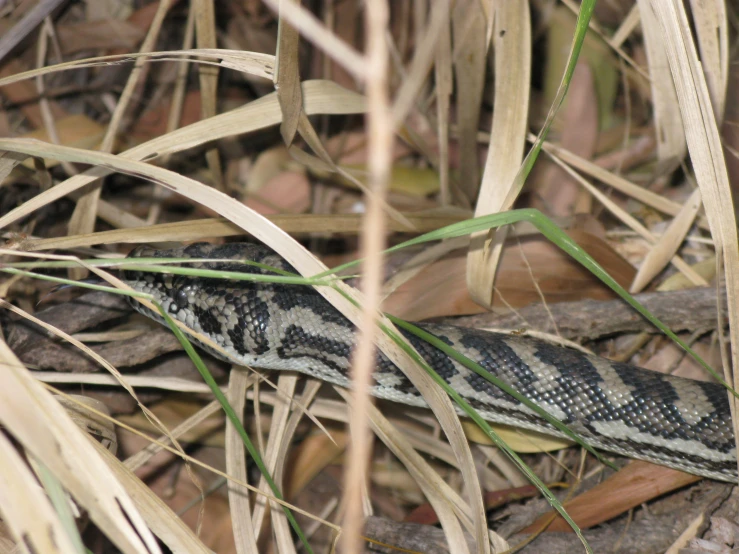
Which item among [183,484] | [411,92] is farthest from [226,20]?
[411,92]

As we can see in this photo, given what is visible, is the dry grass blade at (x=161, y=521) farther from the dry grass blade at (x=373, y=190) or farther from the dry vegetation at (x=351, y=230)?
the dry grass blade at (x=373, y=190)

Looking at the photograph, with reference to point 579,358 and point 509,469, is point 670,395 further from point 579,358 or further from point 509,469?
point 509,469

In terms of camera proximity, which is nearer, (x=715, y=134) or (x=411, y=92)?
(x=411, y=92)

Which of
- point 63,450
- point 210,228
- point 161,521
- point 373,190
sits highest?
point 373,190

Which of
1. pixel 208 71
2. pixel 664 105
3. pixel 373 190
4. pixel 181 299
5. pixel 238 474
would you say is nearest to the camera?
pixel 373 190

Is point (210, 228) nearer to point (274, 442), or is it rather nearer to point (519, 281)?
point (274, 442)

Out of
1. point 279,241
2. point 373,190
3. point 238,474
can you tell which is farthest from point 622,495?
point 373,190

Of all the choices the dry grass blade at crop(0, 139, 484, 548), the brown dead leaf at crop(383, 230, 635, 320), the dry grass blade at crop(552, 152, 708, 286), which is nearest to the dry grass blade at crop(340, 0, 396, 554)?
the dry grass blade at crop(0, 139, 484, 548)

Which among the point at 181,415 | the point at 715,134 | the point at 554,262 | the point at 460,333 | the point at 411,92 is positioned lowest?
the point at 181,415
